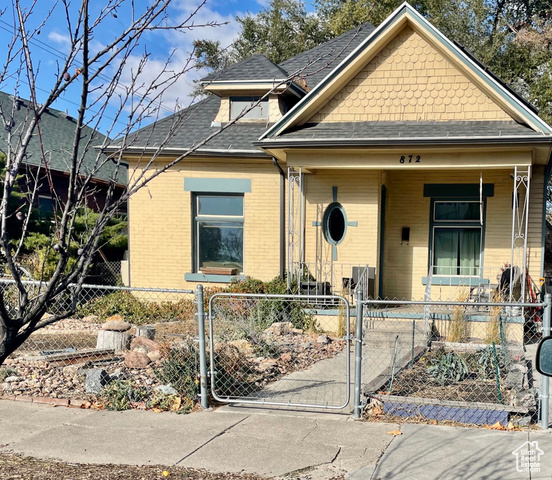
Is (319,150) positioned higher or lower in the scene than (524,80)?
lower

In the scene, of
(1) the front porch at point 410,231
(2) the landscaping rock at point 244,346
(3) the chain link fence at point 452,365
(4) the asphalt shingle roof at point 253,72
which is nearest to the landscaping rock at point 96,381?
(2) the landscaping rock at point 244,346

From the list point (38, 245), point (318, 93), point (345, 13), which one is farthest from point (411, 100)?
point (345, 13)

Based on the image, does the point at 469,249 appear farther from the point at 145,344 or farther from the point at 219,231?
the point at 145,344

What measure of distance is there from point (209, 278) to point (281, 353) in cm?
478

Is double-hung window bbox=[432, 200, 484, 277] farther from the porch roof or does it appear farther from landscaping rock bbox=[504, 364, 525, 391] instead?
landscaping rock bbox=[504, 364, 525, 391]

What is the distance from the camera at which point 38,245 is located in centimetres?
1402

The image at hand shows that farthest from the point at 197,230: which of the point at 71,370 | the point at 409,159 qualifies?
the point at 71,370

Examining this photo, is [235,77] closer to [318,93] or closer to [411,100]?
[318,93]

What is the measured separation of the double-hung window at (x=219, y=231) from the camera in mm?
13493

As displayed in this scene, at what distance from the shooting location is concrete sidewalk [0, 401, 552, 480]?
4.88m

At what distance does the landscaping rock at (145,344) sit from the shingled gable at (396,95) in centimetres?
453

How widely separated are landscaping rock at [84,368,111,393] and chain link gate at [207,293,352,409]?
134cm

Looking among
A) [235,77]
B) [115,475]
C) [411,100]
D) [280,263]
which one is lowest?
[115,475]

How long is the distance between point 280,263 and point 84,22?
401 inches
